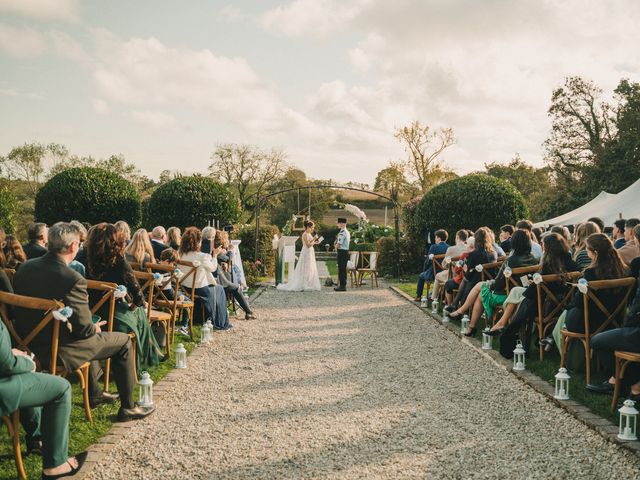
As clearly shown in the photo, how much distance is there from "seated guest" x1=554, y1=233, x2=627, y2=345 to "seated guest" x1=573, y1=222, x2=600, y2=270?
119cm

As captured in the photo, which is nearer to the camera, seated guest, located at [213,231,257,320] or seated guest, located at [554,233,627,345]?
seated guest, located at [554,233,627,345]

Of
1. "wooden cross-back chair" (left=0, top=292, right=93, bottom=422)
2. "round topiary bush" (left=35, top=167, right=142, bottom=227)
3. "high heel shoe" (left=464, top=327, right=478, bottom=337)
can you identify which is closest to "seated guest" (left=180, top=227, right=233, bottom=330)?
"high heel shoe" (left=464, top=327, right=478, bottom=337)

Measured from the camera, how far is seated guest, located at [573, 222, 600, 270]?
693 cm

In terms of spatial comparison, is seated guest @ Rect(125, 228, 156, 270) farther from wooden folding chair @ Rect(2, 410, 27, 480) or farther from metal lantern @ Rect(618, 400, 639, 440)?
metal lantern @ Rect(618, 400, 639, 440)

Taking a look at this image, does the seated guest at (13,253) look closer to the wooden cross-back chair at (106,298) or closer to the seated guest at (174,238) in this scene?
the wooden cross-back chair at (106,298)

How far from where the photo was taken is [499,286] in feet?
25.2

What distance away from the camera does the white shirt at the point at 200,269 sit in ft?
27.4

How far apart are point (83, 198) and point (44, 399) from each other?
1982cm

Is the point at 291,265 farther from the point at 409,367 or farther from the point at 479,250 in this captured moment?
the point at 409,367

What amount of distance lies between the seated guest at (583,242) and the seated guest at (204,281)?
4.80 meters

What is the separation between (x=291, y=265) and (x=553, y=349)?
10262 mm

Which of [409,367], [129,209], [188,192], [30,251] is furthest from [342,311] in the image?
[129,209]

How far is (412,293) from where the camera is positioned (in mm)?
14469

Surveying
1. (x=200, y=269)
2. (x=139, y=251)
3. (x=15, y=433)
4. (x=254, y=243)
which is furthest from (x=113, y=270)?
(x=254, y=243)
